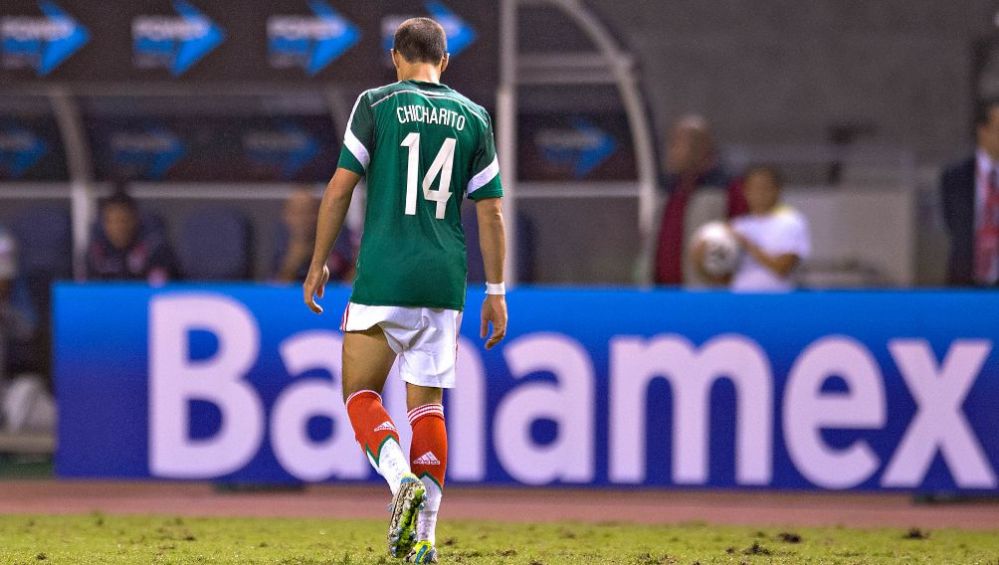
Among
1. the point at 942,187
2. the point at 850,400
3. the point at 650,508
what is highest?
the point at 942,187

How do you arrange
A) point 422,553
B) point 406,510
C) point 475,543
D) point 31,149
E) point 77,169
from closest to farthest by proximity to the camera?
point 406,510, point 422,553, point 475,543, point 77,169, point 31,149

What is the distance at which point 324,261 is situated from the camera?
16.7 ft

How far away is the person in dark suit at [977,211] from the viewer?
905 cm

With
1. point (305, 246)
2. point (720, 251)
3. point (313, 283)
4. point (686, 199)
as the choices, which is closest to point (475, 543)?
point (313, 283)

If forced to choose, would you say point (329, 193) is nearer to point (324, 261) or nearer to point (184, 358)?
point (324, 261)

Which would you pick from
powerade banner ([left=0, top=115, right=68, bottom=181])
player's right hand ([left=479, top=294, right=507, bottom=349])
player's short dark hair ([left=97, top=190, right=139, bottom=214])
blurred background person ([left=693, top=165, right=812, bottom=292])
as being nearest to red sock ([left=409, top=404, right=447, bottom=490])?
player's right hand ([left=479, top=294, right=507, bottom=349])

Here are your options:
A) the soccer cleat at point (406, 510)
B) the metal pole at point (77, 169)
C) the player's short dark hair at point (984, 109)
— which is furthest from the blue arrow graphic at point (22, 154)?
the soccer cleat at point (406, 510)

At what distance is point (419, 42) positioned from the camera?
5.11 m

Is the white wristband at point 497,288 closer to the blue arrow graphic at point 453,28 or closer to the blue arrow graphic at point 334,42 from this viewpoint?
the blue arrow graphic at point 453,28

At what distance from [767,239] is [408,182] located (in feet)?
13.2

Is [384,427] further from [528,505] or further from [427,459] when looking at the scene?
[528,505]

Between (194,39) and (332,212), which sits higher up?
(194,39)

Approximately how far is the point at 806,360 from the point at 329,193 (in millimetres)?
3568

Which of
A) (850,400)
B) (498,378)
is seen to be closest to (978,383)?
(850,400)
